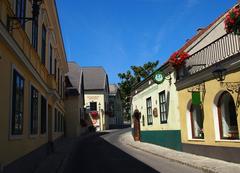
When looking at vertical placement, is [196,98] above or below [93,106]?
below

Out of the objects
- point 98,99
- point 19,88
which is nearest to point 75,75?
point 98,99

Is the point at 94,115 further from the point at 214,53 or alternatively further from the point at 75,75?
the point at 214,53

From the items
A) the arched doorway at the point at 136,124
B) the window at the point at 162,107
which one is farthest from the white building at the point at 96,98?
the window at the point at 162,107

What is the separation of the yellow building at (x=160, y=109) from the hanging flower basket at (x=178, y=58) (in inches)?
38.1

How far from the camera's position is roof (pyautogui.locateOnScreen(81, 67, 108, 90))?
64.2 m

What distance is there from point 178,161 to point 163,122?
23.8 ft

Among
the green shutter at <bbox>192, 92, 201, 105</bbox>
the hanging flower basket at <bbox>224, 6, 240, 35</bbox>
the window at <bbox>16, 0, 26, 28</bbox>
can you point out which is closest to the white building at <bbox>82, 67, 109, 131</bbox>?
the green shutter at <bbox>192, 92, 201, 105</bbox>

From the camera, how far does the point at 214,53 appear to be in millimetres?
14688

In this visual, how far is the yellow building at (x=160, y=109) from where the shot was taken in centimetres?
1906

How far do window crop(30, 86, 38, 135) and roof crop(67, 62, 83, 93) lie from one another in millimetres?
29306

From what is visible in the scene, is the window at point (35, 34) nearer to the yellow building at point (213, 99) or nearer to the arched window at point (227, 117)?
the yellow building at point (213, 99)

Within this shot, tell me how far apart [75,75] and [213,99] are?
3573cm

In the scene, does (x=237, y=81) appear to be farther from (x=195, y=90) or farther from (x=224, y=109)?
(x=195, y=90)

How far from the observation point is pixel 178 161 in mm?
14188
